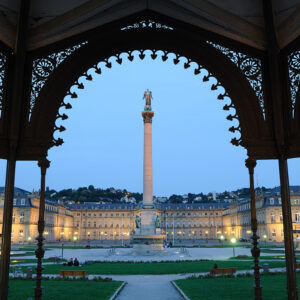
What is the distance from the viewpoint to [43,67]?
754 centimetres

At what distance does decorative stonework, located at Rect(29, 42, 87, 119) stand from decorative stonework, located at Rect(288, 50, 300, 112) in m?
4.38

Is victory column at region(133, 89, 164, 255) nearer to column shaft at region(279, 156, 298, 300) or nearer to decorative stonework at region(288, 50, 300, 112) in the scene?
column shaft at region(279, 156, 298, 300)

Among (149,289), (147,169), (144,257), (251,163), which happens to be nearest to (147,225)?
(144,257)

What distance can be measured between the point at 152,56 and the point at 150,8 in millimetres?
997

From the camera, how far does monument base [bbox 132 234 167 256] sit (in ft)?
125

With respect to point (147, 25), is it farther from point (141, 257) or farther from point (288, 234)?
point (141, 257)

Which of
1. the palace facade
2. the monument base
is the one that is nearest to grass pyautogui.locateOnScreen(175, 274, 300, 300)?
the monument base

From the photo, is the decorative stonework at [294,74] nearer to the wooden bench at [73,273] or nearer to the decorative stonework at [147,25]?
the decorative stonework at [147,25]

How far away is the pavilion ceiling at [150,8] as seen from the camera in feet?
23.2

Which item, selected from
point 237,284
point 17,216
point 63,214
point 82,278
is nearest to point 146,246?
point 82,278

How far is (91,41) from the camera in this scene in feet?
25.2

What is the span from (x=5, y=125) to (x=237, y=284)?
13.4 meters

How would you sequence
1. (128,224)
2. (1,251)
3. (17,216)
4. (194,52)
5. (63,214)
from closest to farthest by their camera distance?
(1,251)
(194,52)
(17,216)
(63,214)
(128,224)

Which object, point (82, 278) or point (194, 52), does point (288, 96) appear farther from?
point (82, 278)
